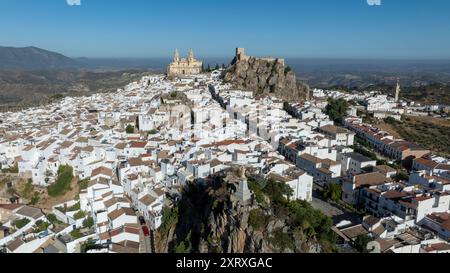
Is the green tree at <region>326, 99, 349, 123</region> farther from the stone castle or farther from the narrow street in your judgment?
the narrow street

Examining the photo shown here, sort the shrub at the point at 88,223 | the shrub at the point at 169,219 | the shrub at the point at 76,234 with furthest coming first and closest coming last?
the shrub at the point at 88,223 → the shrub at the point at 76,234 → the shrub at the point at 169,219

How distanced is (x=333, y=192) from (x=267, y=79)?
24039 millimetres

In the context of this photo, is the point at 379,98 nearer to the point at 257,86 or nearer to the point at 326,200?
the point at 257,86

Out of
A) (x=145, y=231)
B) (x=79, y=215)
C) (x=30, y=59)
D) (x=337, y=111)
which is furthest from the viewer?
(x=30, y=59)

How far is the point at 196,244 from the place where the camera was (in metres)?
14.0

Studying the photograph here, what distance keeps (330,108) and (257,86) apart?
28.0 ft

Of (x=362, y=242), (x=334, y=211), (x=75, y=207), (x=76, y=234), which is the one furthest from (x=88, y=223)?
(x=362, y=242)

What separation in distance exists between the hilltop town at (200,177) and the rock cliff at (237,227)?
8 cm

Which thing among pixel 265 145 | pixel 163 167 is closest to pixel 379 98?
pixel 265 145

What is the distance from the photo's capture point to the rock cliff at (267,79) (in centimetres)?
3975

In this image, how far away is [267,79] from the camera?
132ft

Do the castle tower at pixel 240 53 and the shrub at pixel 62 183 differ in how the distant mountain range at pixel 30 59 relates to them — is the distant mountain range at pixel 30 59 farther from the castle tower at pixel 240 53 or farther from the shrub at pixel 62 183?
the shrub at pixel 62 183

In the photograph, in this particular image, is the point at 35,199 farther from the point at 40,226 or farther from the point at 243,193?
the point at 243,193

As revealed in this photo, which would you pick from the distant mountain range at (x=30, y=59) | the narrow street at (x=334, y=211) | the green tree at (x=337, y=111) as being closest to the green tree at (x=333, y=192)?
the narrow street at (x=334, y=211)
